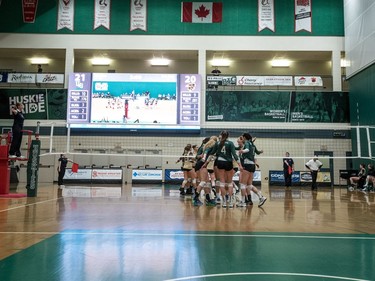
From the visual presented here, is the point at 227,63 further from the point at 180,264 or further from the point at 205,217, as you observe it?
the point at 180,264

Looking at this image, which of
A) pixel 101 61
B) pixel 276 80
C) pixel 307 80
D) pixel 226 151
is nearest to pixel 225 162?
pixel 226 151

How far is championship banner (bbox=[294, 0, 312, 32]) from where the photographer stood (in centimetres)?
2180

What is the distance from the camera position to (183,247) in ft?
13.0

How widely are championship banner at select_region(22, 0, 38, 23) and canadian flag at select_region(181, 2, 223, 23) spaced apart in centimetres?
925

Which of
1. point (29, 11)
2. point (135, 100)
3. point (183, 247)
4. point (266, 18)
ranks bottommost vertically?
point (183, 247)

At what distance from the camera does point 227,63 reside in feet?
82.6

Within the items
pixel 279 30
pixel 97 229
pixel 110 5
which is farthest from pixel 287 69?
pixel 97 229

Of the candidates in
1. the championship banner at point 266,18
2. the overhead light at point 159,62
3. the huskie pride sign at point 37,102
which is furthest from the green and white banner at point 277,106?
the huskie pride sign at point 37,102

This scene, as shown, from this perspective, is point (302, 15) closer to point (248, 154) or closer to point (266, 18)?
point (266, 18)

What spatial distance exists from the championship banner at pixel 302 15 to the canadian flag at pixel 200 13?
4.75 m

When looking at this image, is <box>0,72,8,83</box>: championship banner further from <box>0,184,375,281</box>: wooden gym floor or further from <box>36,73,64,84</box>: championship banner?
<box>0,184,375,281</box>: wooden gym floor

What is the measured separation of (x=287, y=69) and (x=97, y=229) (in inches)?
895

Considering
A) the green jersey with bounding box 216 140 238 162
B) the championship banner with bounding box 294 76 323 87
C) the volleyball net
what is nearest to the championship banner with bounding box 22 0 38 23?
the volleyball net

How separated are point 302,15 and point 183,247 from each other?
21.3 m
